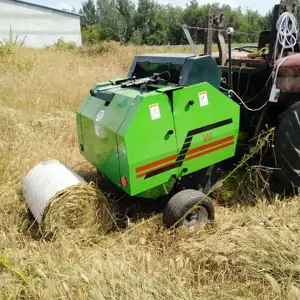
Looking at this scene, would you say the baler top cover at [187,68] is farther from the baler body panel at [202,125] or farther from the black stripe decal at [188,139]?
the black stripe decal at [188,139]

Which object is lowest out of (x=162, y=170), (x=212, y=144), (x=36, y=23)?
(x=162, y=170)

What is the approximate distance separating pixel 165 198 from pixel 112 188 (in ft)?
1.72

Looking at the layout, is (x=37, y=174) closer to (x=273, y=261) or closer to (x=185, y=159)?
(x=185, y=159)

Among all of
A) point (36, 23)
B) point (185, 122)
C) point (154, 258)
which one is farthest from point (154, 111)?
point (36, 23)

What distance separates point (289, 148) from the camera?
278 cm

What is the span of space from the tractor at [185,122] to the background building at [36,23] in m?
18.6

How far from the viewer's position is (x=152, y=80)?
9.32 ft

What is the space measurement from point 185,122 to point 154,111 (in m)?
0.28

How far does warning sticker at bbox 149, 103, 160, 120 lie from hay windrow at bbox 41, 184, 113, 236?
2.47 feet

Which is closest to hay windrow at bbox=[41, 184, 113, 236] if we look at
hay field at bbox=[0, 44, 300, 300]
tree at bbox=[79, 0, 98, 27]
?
hay field at bbox=[0, 44, 300, 300]

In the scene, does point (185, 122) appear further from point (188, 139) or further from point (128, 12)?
point (128, 12)

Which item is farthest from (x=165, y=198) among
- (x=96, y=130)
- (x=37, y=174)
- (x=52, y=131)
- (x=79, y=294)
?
(x=52, y=131)

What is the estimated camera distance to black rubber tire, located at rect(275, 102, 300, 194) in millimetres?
2760

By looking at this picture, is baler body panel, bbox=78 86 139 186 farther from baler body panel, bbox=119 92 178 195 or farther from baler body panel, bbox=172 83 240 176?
baler body panel, bbox=172 83 240 176
